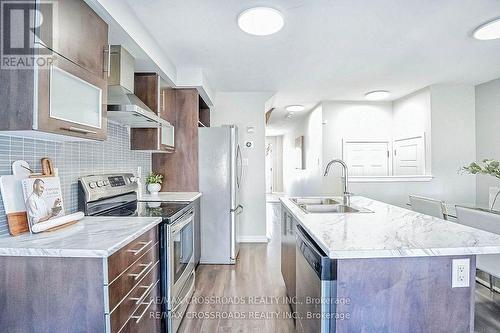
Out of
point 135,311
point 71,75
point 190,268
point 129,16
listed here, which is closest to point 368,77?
point 129,16

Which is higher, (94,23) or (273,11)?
(273,11)

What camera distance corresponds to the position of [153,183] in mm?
3174

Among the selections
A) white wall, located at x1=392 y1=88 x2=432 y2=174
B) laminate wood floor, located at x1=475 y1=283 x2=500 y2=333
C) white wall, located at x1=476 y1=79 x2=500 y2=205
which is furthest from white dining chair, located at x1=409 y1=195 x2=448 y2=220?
white wall, located at x1=476 y1=79 x2=500 y2=205

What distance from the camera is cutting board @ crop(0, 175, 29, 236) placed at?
1.32m

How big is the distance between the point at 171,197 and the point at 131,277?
1.57 metres

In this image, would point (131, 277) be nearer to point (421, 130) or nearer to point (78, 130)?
point (78, 130)

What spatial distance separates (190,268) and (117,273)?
53.6 inches

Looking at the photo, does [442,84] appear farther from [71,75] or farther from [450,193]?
[71,75]

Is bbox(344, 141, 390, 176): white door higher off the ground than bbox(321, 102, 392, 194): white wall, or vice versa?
bbox(321, 102, 392, 194): white wall

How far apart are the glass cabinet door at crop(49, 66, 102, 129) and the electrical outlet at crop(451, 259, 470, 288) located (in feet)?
6.31

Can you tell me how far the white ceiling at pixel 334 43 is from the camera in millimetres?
1960

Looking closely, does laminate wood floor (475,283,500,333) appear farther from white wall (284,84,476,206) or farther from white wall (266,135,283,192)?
white wall (266,135,283,192)

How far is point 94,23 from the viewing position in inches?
62.1

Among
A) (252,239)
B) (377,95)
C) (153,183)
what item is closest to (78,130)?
(153,183)
